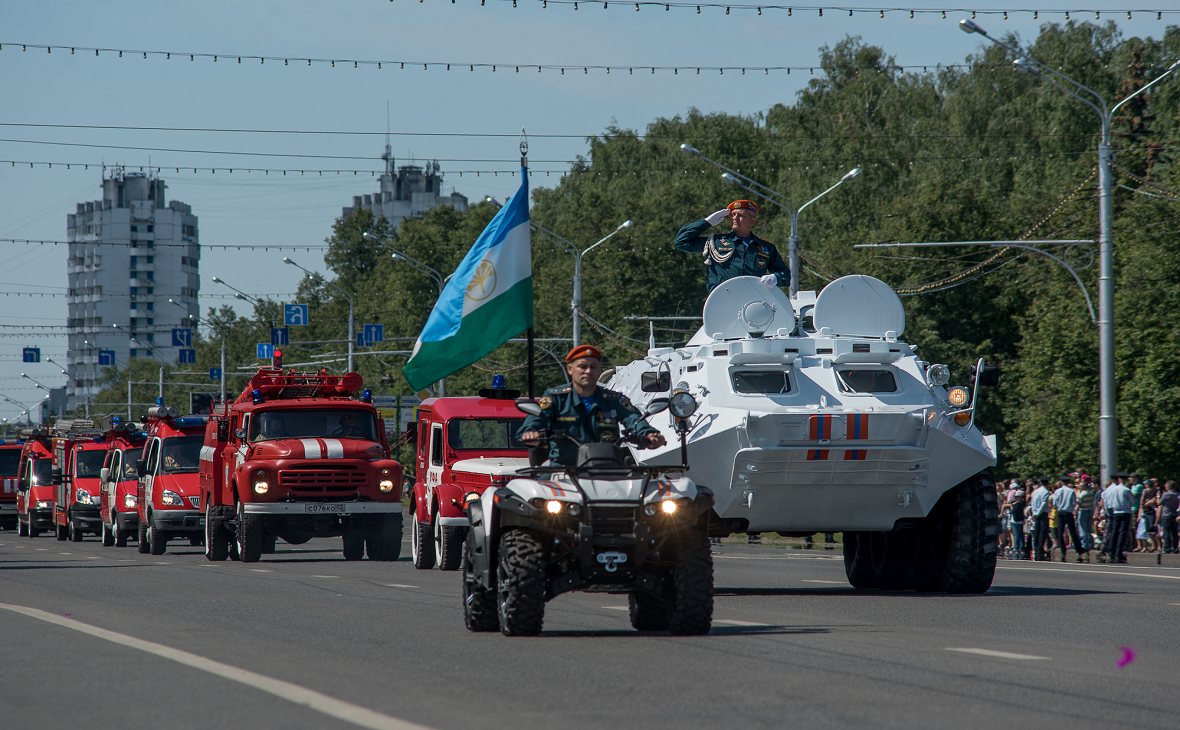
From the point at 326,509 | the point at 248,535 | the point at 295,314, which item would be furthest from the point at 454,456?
the point at 295,314

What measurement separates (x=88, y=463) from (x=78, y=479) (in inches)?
20.3

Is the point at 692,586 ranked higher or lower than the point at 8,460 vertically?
lower

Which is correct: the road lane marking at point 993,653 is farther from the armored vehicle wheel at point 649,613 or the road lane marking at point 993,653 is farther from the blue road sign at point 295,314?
the blue road sign at point 295,314

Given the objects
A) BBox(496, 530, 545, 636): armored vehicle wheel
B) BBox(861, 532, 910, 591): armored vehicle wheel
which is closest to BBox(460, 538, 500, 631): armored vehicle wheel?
BBox(496, 530, 545, 636): armored vehicle wheel

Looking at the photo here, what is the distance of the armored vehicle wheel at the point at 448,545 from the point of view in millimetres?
21594

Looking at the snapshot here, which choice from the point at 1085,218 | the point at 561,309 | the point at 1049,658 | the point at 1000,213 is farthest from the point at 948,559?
the point at 561,309

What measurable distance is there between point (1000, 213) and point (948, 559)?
42977 millimetres

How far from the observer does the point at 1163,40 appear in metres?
56.2

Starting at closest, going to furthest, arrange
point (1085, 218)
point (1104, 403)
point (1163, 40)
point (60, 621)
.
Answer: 1. point (60, 621)
2. point (1104, 403)
3. point (1085, 218)
4. point (1163, 40)

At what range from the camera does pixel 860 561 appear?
57.1ft

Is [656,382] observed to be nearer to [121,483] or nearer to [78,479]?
[121,483]

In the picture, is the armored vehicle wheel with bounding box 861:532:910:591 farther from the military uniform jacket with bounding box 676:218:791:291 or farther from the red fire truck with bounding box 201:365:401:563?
the red fire truck with bounding box 201:365:401:563

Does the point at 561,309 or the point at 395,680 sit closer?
the point at 395,680

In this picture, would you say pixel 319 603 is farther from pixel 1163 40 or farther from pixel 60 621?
pixel 1163 40
